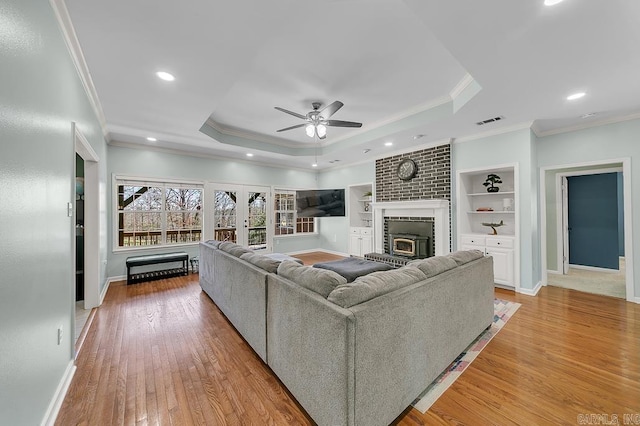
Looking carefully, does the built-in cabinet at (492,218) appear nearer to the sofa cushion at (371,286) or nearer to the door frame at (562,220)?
the door frame at (562,220)

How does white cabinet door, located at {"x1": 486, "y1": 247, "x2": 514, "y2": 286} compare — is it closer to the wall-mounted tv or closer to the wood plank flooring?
the wood plank flooring

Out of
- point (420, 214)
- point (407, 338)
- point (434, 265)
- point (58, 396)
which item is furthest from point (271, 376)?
point (420, 214)

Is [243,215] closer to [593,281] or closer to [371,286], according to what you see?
[371,286]

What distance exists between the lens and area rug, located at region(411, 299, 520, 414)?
1.78 meters

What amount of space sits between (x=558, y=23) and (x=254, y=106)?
11.4ft

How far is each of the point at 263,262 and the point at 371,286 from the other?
1.12 meters

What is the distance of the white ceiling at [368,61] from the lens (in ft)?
5.99

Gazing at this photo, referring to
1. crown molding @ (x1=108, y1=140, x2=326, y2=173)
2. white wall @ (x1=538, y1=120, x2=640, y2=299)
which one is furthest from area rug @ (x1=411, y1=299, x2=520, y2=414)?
crown molding @ (x1=108, y1=140, x2=326, y2=173)

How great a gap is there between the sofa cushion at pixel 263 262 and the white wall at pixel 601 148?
4806 mm

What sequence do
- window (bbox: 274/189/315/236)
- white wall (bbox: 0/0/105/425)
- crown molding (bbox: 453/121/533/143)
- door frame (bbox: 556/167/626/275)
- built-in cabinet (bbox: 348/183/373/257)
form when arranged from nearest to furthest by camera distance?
white wall (bbox: 0/0/105/425)
crown molding (bbox: 453/121/533/143)
door frame (bbox: 556/167/626/275)
built-in cabinet (bbox: 348/183/373/257)
window (bbox: 274/189/315/236)

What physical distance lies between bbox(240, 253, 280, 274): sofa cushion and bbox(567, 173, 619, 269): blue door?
22.1ft

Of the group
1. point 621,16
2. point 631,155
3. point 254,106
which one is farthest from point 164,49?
point 631,155

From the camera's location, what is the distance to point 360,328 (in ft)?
4.31

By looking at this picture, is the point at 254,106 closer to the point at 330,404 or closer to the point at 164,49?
the point at 164,49
